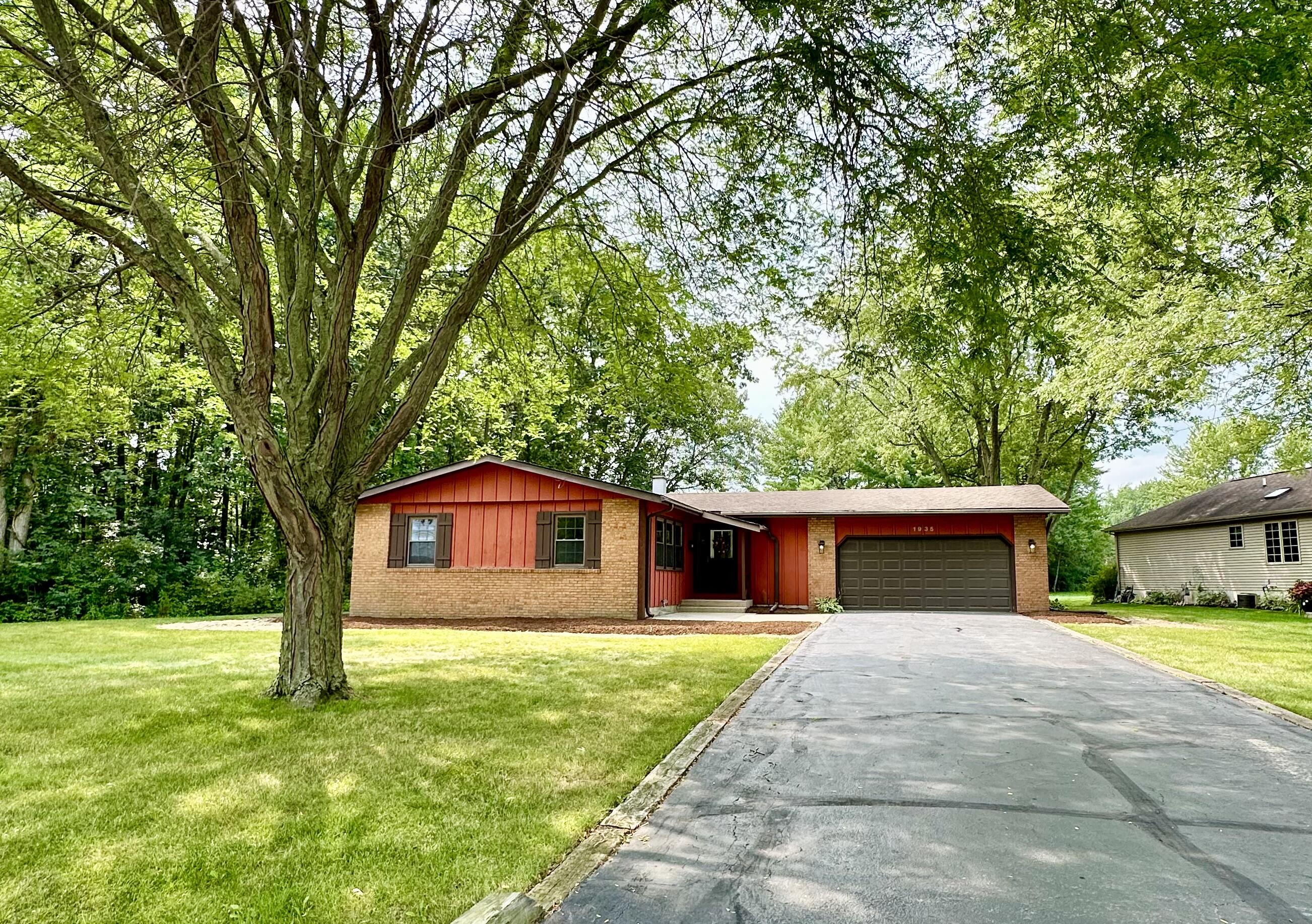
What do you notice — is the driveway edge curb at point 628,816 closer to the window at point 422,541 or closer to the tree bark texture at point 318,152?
the tree bark texture at point 318,152

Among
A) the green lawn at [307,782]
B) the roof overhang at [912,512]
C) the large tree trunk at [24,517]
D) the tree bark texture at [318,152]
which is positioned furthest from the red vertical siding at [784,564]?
the large tree trunk at [24,517]

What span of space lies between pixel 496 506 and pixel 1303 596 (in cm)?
2086

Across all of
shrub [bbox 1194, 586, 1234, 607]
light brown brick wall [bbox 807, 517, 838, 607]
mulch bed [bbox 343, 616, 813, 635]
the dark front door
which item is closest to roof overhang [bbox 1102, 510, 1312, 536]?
shrub [bbox 1194, 586, 1234, 607]

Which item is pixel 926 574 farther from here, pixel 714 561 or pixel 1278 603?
pixel 1278 603

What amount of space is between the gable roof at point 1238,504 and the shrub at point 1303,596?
85.1 inches

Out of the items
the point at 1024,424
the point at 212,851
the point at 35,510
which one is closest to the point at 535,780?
the point at 212,851

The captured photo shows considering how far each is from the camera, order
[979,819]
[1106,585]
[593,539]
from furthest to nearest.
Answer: [1106,585] → [593,539] → [979,819]

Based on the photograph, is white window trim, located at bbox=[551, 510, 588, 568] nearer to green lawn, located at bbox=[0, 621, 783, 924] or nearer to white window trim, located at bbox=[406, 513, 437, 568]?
white window trim, located at bbox=[406, 513, 437, 568]

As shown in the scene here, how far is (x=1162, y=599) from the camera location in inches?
995

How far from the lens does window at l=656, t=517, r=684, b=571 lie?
707 inches

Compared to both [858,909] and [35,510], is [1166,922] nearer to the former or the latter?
[858,909]

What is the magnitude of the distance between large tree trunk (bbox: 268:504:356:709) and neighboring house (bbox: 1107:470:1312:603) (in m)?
24.7

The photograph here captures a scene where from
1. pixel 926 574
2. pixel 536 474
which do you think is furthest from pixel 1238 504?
pixel 536 474

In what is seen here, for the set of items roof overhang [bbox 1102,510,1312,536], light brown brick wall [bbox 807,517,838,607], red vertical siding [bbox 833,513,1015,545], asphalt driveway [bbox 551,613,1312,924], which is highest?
roof overhang [bbox 1102,510,1312,536]
